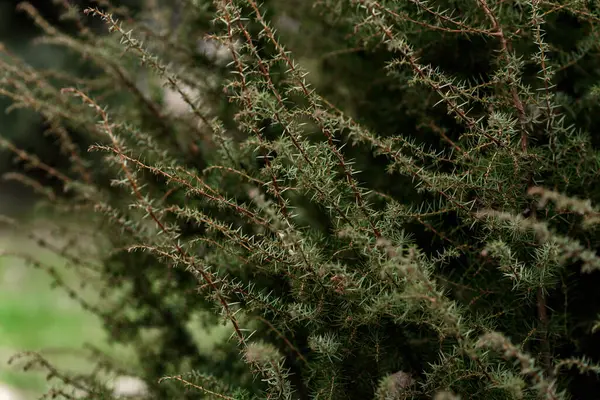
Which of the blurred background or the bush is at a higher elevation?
the bush

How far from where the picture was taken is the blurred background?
3712 mm

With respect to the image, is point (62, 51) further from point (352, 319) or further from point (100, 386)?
point (352, 319)

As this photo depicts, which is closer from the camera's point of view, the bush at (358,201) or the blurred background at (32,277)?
the bush at (358,201)

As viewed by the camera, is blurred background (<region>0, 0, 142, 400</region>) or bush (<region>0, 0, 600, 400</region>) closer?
bush (<region>0, 0, 600, 400</region>)

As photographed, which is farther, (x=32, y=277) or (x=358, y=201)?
(x=32, y=277)

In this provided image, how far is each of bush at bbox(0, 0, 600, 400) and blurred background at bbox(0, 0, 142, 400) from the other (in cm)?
51

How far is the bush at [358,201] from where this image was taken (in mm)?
1698

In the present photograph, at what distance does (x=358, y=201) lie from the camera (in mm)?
1797

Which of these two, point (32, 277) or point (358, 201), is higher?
point (358, 201)

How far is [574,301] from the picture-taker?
2291mm

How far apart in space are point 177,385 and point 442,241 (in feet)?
3.25

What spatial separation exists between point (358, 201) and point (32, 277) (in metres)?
6.88

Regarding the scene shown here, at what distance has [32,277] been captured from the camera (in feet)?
25.6

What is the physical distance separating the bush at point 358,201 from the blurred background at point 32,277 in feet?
1.66
